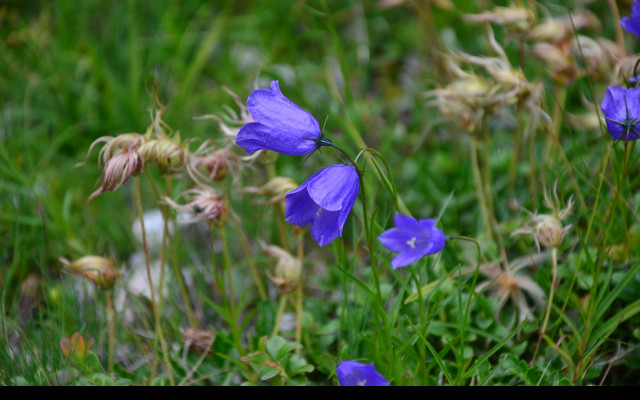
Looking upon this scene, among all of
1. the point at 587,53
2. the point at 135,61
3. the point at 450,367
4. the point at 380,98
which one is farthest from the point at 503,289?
the point at 135,61

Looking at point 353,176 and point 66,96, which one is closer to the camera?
point 353,176

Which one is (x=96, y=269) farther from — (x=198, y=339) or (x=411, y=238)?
(x=411, y=238)

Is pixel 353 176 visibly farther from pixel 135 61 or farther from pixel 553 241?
pixel 135 61

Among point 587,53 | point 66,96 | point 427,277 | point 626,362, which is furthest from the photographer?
point 66,96

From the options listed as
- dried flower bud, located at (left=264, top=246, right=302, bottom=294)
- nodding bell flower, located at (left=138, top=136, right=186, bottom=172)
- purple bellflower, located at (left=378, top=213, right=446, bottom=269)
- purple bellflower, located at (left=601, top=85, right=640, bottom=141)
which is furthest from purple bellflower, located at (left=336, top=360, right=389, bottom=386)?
purple bellflower, located at (left=601, top=85, right=640, bottom=141)

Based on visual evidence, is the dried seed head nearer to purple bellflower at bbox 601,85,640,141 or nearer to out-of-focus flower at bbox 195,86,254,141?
out-of-focus flower at bbox 195,86,254,141

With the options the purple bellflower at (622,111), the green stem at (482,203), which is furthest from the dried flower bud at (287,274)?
the purple bellflower at (622,111)

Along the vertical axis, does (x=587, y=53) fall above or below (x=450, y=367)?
above

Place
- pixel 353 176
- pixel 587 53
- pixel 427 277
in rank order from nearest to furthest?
pixel 353 176 → pixel 427 277 → pixel 587 53
